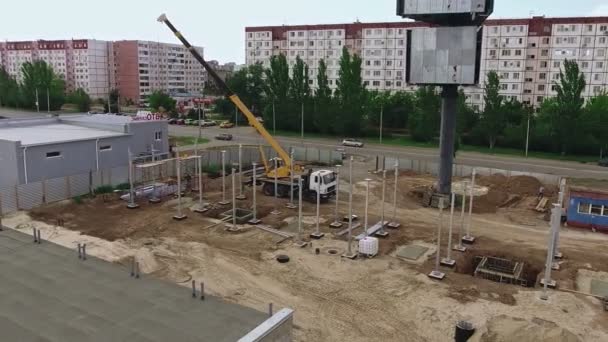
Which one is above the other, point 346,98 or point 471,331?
→ point 346,98

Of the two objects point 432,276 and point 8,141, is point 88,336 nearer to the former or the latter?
point 432,276

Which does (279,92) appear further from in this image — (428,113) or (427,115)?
(428,113)

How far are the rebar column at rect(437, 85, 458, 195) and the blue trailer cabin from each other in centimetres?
751

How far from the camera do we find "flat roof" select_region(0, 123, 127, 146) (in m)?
33.9

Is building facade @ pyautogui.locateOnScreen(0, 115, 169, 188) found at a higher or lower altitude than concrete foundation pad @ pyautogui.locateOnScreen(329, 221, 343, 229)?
higher

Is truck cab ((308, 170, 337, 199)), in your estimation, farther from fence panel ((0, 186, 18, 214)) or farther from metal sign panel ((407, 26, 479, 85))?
fence panel ((0, 186, 18, 214))

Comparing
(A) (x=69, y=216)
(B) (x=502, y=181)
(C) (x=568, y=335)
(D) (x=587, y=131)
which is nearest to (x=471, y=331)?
(C) (x=568, y=335)

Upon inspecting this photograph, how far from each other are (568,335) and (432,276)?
691 cm

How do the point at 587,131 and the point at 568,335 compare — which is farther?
the point at 587,131

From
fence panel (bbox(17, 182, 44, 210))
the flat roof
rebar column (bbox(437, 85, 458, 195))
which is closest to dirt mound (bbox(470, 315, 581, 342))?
rebar column (bbox(437, 85, 458, 195))

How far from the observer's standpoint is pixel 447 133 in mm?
32719

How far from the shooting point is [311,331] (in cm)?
1664

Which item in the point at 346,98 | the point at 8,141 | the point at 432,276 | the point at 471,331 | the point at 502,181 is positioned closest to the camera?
the point at 471,331

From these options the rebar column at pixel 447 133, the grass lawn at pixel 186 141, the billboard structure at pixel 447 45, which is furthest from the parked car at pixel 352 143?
the billboard structure at pixel 447 45
